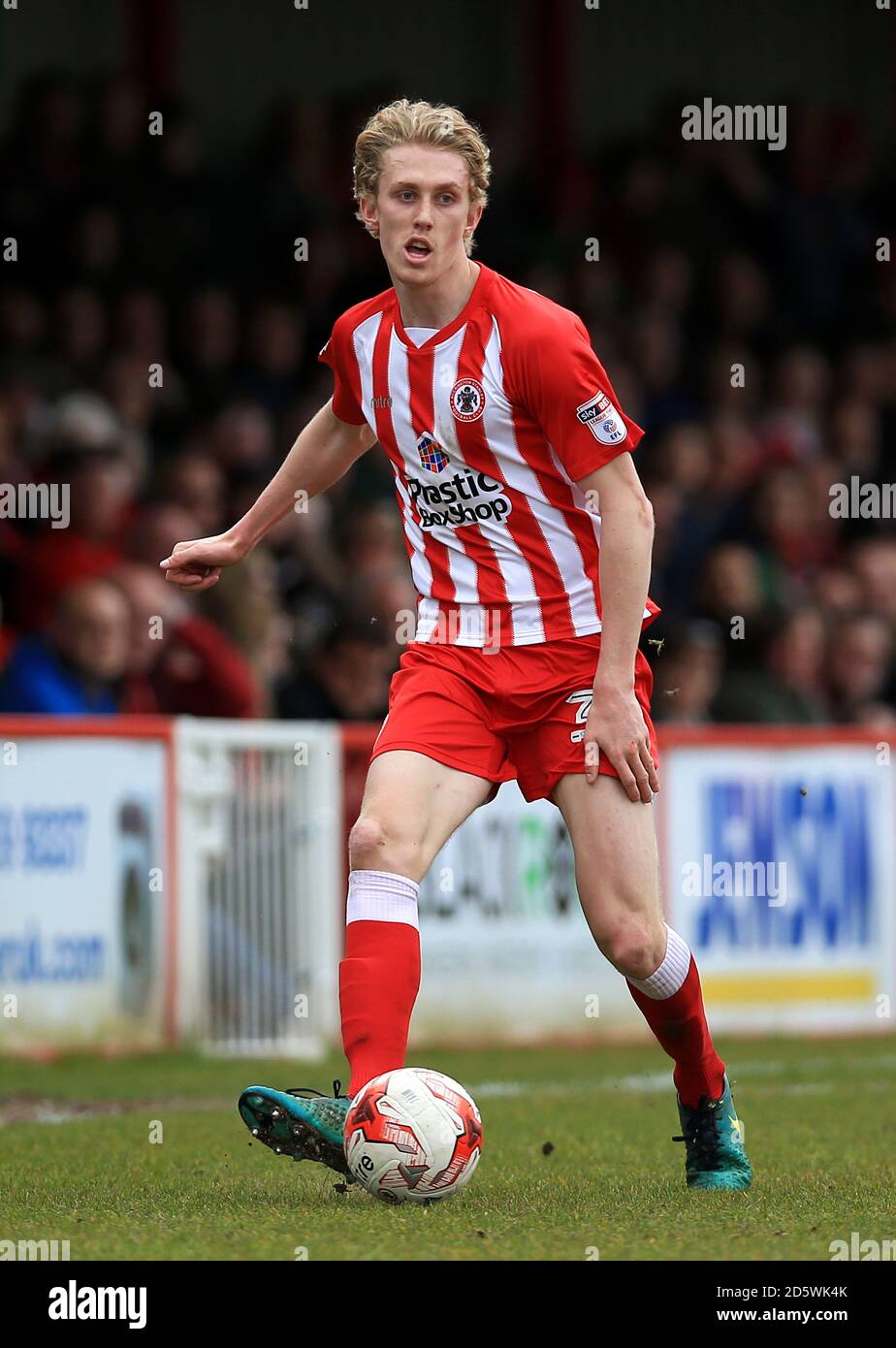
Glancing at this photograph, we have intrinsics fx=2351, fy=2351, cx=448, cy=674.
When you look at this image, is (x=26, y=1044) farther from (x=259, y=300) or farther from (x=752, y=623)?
(x=259, y=300)

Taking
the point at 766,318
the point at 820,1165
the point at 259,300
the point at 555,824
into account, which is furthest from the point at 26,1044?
the point at 766,318

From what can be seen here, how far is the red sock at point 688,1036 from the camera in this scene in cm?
539

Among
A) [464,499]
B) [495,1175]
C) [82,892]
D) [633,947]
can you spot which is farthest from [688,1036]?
[82,892]

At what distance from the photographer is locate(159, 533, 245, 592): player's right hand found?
5.68 meters

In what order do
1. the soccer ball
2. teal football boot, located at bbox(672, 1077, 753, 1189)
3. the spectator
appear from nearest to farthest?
the soccer ball
teal football boot, located at bbox(672, 1077, 753, 1189)
the spectator

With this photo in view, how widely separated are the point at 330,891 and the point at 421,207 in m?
5.06

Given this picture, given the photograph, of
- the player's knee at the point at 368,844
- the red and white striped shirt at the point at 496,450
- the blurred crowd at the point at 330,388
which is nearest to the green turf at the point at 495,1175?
the player's knee at the point at 368,844

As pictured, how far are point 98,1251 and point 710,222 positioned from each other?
12792 mm

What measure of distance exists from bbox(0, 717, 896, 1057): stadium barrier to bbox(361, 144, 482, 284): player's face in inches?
168

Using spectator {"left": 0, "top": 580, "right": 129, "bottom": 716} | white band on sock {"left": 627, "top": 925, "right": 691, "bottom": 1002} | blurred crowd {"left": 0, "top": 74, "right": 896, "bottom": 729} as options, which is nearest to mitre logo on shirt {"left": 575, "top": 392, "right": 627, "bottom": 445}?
white band on sock {"left": 627, "top": 925, "right": 691, "bottom": 1002}

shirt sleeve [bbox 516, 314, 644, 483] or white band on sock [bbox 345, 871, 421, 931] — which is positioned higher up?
shirt sleeve [bbox 516, 314, 644, 483]

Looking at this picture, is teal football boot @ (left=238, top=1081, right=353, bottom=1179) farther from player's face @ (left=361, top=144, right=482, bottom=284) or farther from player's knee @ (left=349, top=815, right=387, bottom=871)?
player's face @ (left=361, top=144, right=482, bottom=284)

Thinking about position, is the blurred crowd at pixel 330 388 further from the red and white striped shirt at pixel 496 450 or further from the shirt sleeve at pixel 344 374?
the red and white striped shirt at pixel 496 450

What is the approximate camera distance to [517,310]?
5.17 m
